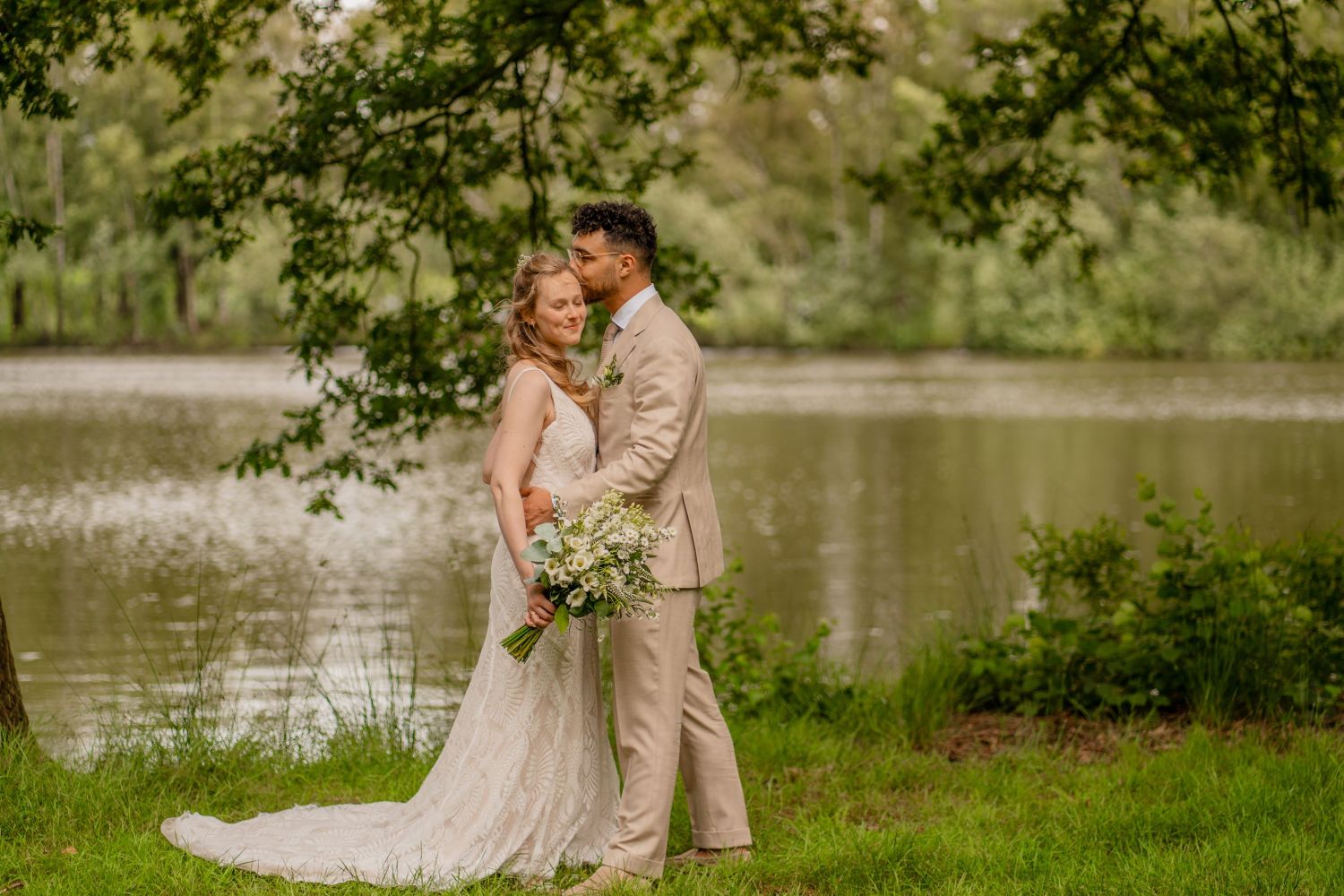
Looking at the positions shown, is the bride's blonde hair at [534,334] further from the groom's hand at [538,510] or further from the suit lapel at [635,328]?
the groom's hand at [538,510]

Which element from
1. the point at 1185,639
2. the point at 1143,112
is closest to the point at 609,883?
the point at 1185,639

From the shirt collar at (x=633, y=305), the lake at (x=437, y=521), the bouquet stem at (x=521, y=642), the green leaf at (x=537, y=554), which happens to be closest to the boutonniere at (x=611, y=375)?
the shirt collar at (x=633, y=305)

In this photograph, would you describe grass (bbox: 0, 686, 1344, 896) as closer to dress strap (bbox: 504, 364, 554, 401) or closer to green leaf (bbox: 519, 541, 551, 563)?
green leaf (bbox: 519, 541, 551, 563)

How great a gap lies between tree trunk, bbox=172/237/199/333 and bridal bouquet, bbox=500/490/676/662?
50.7 metres

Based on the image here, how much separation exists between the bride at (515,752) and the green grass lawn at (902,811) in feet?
0.39

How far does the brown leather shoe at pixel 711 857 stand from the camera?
4141 mm

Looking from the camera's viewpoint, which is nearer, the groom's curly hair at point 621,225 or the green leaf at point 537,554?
the green leaf at point 537,554

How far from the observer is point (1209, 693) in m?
5.62

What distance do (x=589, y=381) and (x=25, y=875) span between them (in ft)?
7.15

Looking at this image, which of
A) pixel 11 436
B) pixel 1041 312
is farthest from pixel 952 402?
pixel 1041 312

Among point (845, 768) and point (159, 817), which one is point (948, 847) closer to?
point (845, 768)

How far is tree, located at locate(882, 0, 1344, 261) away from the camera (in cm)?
684

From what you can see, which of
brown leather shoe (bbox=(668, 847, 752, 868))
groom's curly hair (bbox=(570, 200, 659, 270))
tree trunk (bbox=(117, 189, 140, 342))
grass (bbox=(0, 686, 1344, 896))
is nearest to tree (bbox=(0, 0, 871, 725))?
grass (bbox=(0, 686, 1344, 896))

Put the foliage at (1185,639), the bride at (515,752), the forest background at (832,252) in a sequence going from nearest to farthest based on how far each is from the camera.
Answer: the bride at (515,752)
the foliage at (1185,639)
the forest background at (832,252)
